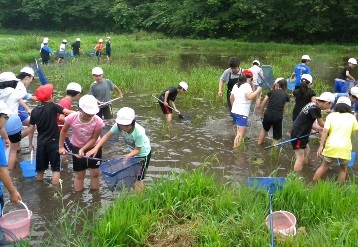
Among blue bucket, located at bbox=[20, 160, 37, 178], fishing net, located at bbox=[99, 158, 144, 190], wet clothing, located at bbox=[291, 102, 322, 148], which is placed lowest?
blue bucket, located at bbox=[20, 160, 37, 178]

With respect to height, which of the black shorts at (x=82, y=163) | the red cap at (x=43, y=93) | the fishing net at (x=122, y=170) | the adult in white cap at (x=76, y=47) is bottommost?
the adult in white cap at (x=76, y=47)

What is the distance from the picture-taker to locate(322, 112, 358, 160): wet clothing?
602 cm

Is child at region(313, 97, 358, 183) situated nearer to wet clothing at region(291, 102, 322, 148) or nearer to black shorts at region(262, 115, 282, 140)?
wet clothing at region(291, 102, 322, 148)

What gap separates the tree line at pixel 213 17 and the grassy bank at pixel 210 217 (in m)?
29.9

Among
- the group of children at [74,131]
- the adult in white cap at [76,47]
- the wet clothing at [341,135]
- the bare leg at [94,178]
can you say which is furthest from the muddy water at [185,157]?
the adult in white cap at [76,47]

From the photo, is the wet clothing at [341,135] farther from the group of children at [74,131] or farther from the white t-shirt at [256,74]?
the white t-shirt at [256,74]

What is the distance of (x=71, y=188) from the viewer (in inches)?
255

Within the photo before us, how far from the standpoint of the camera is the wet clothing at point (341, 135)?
6.02 m

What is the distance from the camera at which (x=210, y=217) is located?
15.4 feet

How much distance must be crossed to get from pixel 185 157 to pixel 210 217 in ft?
10.7

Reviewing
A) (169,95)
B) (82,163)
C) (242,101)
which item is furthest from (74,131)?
(169,95)

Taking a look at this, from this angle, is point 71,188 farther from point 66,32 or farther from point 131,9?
point 66,32

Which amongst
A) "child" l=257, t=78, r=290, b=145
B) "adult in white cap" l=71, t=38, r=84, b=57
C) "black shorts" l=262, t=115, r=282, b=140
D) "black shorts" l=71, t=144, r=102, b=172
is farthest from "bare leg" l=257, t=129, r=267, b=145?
"adult in white cap" l=71, t=38, r=84, b=57

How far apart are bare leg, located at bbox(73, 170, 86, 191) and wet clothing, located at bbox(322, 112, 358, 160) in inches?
143
